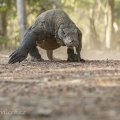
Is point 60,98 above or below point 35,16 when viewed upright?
above

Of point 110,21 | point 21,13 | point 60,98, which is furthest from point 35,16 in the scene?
point 60,98

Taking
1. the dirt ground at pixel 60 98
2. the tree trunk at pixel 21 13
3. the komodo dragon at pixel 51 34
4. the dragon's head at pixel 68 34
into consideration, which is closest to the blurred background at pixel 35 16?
the tree trunk at pixel 21 13

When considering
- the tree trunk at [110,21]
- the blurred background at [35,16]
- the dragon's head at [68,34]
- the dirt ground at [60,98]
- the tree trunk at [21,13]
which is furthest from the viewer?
the tree trunk at [110,21]

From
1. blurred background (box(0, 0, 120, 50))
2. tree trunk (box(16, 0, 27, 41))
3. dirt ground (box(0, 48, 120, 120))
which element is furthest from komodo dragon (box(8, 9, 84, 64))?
blurred background (box(0, 0, 120, 50))

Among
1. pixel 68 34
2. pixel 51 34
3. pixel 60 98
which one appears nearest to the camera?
pixel 60 98

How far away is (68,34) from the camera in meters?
5.07

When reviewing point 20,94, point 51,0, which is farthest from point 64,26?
point 51,0

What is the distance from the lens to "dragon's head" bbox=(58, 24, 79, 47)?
4.98 m

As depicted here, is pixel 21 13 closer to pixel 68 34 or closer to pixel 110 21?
pixel 68 34

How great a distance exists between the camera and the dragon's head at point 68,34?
4.98 metres

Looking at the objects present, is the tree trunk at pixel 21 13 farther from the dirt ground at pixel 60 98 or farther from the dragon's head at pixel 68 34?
the dirt ground at pixel 60 98

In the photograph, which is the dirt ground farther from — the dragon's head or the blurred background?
the blurred background

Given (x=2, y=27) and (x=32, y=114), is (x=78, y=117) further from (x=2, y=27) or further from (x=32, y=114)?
(x=2, y=27)

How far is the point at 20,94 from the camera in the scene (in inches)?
100.0
